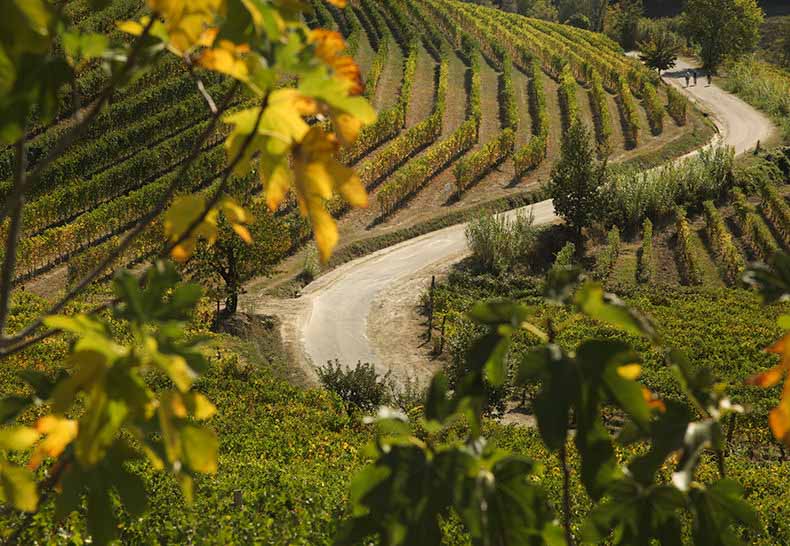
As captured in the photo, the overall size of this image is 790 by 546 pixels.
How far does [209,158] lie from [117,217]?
4144mm

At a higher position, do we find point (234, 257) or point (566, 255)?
point (234, 257)

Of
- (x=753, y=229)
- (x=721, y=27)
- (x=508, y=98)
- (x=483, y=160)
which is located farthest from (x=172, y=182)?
(x=721, y=27)

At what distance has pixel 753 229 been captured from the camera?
71.3ft

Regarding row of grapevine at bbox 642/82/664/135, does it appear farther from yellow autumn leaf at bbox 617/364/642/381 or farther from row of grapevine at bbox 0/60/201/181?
yellow autumn leaf at bbox 617/364/642/381

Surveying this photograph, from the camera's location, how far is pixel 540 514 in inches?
51.0

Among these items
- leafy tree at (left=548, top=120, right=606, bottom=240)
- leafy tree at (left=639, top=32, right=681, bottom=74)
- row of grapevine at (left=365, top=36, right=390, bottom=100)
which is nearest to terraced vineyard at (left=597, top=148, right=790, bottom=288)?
leafy tree at (left=548, top=120, right=606, bottom=240)

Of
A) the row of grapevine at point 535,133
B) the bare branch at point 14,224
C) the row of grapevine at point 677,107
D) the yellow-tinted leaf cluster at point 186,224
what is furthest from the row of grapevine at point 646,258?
the bare branch at point 14,224

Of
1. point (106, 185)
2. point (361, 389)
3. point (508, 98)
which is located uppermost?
point (106, 185)

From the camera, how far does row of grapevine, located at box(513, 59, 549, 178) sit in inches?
1063

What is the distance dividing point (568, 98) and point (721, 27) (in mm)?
20974

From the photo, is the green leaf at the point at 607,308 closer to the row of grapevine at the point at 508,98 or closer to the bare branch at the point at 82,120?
the bare branch at the point at 82,120

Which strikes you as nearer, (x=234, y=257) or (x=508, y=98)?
(x=234, y=257)

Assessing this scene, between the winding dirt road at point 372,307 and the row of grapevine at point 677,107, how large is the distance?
505 inches

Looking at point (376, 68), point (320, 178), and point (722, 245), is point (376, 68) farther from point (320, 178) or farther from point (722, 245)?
point (320, 178)
